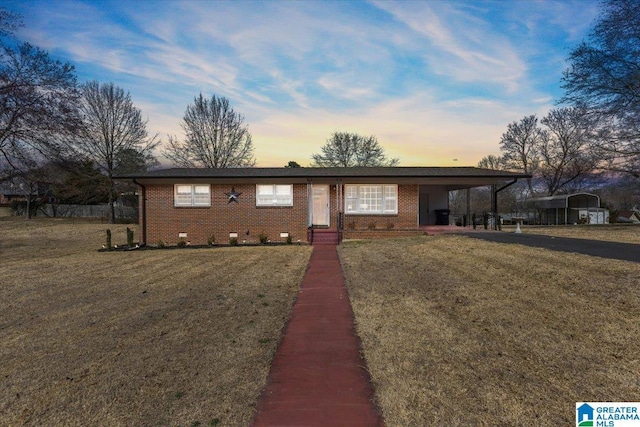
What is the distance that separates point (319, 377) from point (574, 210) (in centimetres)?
3280

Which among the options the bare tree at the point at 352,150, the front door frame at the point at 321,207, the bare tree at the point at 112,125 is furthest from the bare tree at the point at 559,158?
the bare tree at the point at 112,125

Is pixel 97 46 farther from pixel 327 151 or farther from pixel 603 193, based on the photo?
pixel 603 193

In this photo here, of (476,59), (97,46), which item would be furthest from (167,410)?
(476,59)

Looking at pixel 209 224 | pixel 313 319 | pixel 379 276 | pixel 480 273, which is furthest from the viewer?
pixel 209 224

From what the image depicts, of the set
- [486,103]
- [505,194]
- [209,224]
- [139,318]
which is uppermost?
[486,103]

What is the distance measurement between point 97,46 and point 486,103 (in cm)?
1785

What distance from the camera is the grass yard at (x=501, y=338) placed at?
286 centimetres

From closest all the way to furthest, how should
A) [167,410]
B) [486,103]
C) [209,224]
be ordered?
[167,410], [209,224], [486,103]

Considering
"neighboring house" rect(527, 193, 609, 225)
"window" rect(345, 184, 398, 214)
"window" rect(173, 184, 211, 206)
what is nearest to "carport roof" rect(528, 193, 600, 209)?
"neighboring house" rect(527, 193, 609, 225)

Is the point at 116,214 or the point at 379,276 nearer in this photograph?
the point at 379,276

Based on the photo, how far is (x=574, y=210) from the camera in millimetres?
28578

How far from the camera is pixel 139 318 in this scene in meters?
5.37

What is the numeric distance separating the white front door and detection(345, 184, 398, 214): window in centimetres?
113

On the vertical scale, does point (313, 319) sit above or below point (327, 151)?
below
